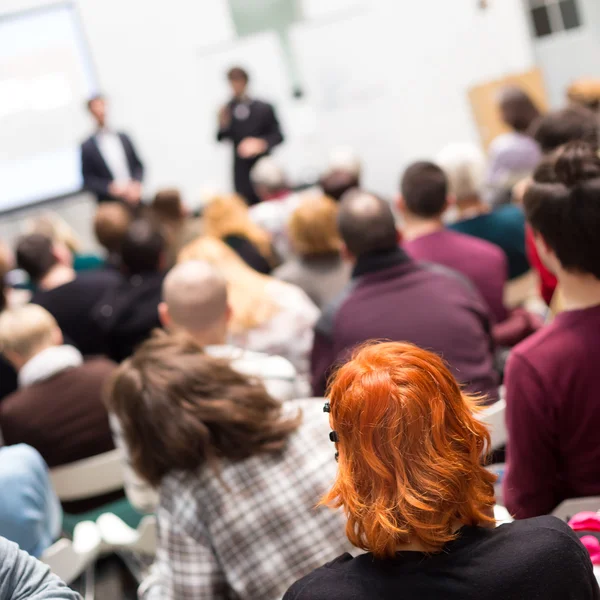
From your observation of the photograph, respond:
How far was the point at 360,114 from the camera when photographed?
773cm

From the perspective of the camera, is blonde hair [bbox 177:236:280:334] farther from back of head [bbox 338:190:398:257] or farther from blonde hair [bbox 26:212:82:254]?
blonde hair [bbox 26:212:82:254]

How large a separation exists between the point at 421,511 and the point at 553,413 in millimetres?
682

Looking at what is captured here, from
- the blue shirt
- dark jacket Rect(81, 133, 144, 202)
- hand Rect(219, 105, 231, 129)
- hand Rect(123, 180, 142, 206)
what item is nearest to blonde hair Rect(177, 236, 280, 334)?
the blue shirt

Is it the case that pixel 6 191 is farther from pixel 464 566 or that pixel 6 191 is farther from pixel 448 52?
pixel 464 566

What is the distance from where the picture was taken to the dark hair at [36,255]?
13.3 ft

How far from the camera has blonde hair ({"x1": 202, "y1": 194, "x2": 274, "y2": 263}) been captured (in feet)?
14.3

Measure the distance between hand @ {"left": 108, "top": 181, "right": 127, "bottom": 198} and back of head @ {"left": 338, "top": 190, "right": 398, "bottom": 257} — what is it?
3.96 m

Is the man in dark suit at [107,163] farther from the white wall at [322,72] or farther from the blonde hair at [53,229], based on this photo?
the white wall at [322,72]

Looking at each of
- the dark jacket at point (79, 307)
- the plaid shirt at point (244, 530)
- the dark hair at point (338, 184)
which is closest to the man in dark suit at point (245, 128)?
the dark hair at point (338, 184)

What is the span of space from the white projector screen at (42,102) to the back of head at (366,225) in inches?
209

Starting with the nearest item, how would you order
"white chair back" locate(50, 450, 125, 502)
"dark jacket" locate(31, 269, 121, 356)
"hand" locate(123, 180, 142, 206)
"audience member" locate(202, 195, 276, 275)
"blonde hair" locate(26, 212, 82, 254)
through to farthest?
"white chair back" locate(50, 450, 125, 502) < "dark jacket" locate(31, 269, 121, 356) < "audience member" locate(202, 195, 276, 275) < "blonde hair" locate(26, 212, 82, 254) < "hand" locate(123, 180, 142, 206)

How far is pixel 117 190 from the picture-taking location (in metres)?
6.46

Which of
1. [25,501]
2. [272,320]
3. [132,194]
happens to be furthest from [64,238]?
[25,501]

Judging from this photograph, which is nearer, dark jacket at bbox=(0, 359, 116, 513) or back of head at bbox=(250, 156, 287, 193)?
dark jacket at bbox=(0, 359, 116, 513)
